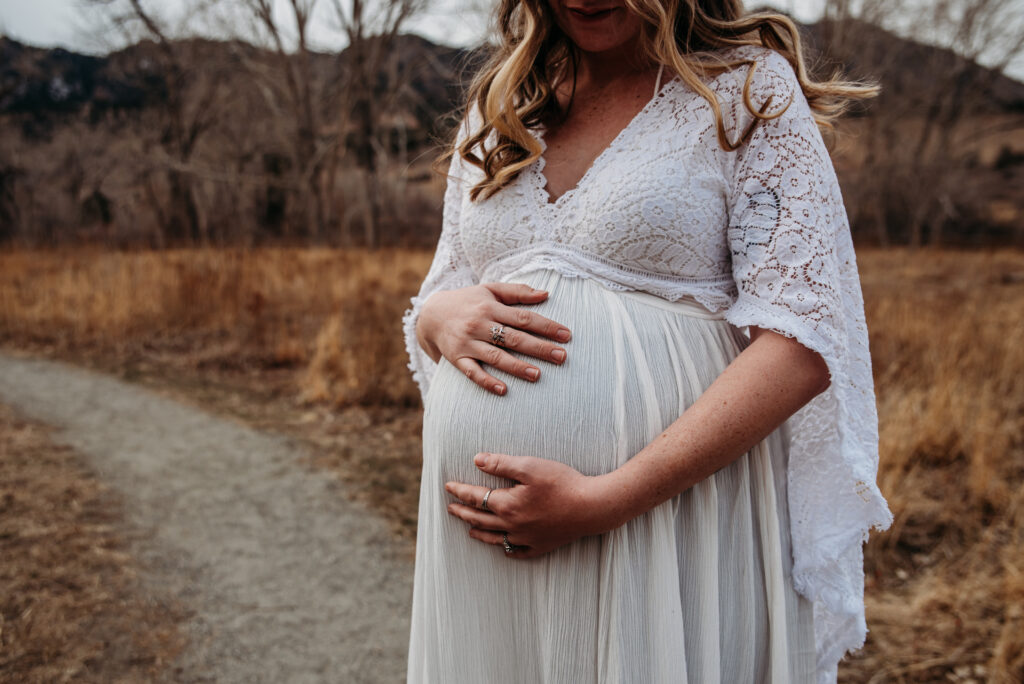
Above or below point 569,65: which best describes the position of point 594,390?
below

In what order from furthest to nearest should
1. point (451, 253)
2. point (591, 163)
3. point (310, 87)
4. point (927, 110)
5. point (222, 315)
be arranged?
point (927, 110) < point (310, 87) < point (222, 315) < point (451, 253) < point (591, 163)

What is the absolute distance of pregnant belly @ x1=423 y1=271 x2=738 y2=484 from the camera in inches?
40.9

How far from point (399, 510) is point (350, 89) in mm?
14261

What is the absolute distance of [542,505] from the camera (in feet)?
3.19

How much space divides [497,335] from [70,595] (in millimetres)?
2390

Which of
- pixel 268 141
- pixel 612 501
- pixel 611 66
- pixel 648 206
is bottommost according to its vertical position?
pixel 612 501

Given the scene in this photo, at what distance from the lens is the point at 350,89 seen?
15.5m

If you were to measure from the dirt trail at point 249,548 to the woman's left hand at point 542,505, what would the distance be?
1648mm

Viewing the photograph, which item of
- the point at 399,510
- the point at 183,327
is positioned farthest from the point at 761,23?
the point at 183,327

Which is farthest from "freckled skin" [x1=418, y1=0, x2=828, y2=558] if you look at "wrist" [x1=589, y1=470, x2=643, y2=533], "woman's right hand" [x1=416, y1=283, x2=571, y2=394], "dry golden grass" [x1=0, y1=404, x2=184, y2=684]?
"dry golden grass" [x1=0, y1=404, x2=184, y2=684]

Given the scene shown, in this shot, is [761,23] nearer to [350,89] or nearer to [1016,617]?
[1016,617]

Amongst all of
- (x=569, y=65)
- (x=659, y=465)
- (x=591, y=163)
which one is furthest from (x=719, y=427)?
(x=569, y=65)

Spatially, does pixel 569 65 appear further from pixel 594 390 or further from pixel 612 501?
pixel 612 501

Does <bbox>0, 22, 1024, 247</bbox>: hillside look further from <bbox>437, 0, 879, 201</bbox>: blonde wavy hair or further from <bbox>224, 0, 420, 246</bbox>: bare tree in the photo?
<bbox>437, 0, 879, 201</bbox>: blonde wavy hair
